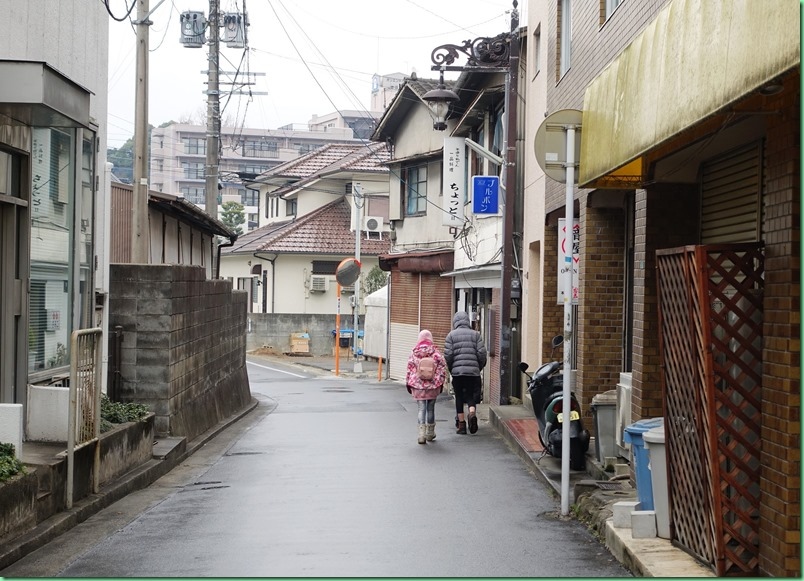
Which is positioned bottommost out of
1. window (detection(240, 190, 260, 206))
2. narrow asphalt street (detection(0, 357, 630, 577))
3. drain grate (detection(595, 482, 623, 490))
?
narrow asphalt street (detection(0, 357, 630, 577))

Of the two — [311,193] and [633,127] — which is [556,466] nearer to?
[633,127]

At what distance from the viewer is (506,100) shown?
67.1 ft

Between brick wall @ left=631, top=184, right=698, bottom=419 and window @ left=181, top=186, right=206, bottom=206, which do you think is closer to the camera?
brick wall @ left=631, top=184, right=698, bottom=419

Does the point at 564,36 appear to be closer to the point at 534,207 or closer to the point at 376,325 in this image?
the point at 534,207

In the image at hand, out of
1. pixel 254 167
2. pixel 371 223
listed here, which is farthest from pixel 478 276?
pixel 254 167

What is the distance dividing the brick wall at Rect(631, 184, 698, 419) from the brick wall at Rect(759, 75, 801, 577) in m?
3.47

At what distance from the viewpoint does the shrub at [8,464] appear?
8234 mm

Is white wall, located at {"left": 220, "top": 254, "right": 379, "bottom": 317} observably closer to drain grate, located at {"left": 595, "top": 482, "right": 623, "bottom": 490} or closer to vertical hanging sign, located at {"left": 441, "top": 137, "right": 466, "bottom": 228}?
vertical hanging sign, located at {"left": 441, "top": 137, "right": 466, "bottom": 228}

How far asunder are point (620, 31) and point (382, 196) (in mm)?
34818

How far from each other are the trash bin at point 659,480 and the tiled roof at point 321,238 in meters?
40.2

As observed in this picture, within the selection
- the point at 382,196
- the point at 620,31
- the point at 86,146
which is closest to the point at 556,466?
the point at 620,31

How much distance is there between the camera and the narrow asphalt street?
782 cm

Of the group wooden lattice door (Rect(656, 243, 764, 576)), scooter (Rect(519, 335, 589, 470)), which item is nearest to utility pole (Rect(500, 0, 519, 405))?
scooter (Rect(519, 335, 589, 470))

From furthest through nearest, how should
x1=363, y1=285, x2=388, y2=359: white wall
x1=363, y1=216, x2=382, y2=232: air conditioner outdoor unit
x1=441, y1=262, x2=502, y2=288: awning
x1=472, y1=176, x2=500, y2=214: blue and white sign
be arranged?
x1=363, y1=216, x2=382, y2=232: air conditioner outdoor unit < x1=363, y1=285, x2=388, y2=359: white wall < x1=441, y1=262, x2=502, y2=288: awning < x1=472, y1=176, x2=500, y2=214: blue and white sign
